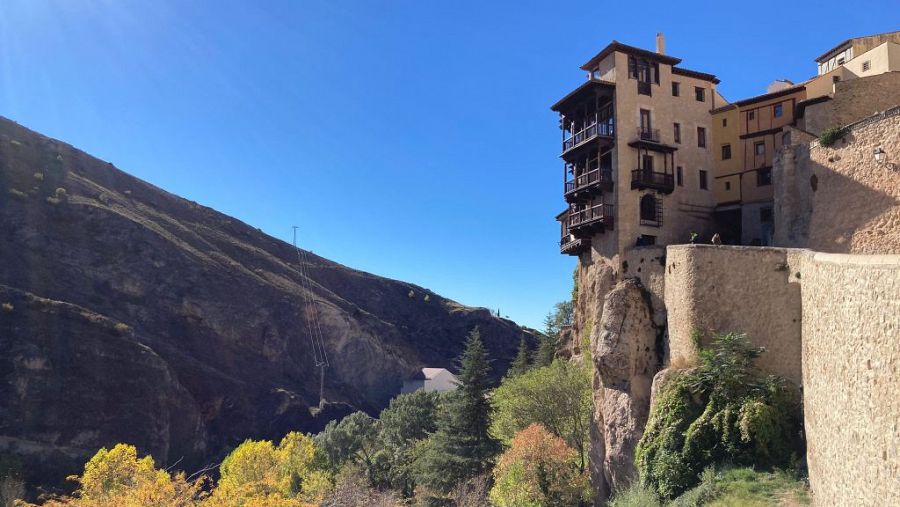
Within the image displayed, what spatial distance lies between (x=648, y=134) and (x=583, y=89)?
427 cm

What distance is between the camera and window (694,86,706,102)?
32688 millimetres

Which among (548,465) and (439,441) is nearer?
(548,465)

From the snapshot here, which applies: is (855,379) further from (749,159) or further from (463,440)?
(463,440)

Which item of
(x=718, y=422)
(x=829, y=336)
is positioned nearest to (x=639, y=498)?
(x=718, y=422)

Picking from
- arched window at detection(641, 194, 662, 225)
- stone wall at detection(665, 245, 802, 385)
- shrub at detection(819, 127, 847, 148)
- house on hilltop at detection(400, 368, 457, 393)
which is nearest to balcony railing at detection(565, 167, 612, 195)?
arched window at detection(641, 194, 662, 225)

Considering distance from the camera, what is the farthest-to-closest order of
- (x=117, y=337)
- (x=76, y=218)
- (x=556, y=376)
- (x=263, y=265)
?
1. (x=263, y=265)
2. (x=76, y=218)
3. (x=117, y=337)
4. (x=556, y=376)

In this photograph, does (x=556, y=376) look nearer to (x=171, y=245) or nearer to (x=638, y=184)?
(x=638, y=184)

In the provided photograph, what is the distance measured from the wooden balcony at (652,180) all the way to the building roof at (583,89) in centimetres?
484

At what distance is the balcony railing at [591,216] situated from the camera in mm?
29922

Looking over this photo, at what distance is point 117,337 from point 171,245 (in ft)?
83.2

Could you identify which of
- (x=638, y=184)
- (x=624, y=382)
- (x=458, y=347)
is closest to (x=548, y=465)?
(x=624, y=382)

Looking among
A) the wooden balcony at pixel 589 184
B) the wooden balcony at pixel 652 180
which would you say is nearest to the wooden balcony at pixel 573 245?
the wooden balcony at pixel 589 184

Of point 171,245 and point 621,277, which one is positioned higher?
point 171,245

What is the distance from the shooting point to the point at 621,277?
28.9m
